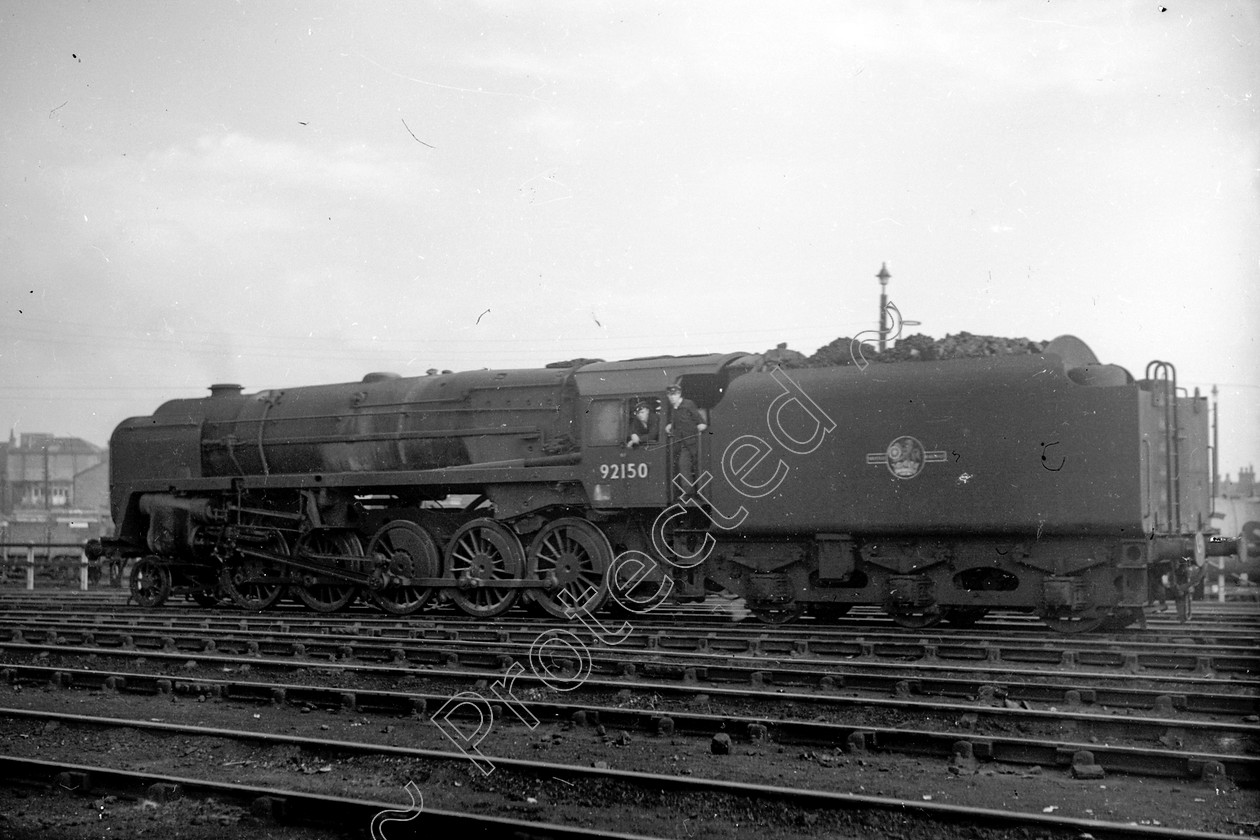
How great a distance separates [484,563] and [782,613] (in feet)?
12.3

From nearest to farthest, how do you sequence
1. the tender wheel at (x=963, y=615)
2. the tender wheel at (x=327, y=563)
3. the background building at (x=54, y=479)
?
1. the tender wheel at (x=963, y=615)
2. the tender wheel at (x=327, y=563)
3. the background building at (x=54, y=479)

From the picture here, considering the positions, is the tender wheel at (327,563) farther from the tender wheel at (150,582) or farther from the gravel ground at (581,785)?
the gravel ground at (581,785)

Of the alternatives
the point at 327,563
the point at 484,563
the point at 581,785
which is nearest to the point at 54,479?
the point at 327,563

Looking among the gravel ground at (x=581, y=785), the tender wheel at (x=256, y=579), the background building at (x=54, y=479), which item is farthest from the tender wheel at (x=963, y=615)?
the background building at (x=54, y=479)

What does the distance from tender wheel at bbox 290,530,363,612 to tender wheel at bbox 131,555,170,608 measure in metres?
2.44

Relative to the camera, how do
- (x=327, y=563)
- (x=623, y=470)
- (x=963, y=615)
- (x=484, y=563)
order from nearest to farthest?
(x=963, y=615) < (x=623, y=470) < (x=484, y=563) < (x=327, y=563)

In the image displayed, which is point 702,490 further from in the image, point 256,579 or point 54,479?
point 54,479

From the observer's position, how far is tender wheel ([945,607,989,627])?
12180 mm

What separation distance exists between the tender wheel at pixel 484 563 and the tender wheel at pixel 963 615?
5.05 meters

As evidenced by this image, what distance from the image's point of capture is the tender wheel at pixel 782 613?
488 inches

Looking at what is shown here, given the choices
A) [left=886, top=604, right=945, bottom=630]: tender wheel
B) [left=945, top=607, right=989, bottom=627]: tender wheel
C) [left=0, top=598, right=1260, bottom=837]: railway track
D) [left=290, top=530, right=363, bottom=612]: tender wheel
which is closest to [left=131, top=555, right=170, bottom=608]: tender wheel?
[left=290, top=530, right=363, bottom=612]: tender wheel

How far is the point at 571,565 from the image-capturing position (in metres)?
13.2

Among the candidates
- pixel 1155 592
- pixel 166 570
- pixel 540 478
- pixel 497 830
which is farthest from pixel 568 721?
pixel 166 570

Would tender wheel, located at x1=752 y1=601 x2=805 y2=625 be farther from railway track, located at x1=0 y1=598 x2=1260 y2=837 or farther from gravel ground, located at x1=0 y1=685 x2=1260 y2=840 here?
gravel ground, located at x1=0 y1=685 x2=1260 y2=840
